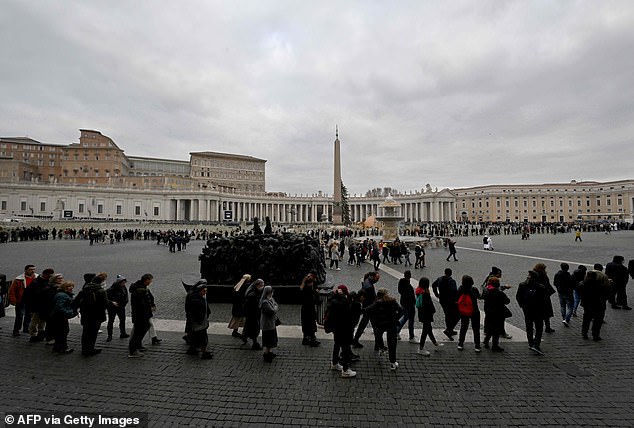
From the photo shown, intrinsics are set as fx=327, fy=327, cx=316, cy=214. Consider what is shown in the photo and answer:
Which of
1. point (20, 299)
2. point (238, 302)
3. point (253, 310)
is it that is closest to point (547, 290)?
point (253, 310)

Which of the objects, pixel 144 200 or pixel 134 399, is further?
pixel 144 200

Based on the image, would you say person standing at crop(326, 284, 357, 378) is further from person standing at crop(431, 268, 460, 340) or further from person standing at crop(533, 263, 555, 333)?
person standing at crop(533, 263, 555, 333)

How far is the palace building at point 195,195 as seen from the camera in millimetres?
61812

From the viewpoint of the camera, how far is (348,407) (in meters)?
4.24

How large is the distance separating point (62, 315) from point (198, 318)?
2.52m

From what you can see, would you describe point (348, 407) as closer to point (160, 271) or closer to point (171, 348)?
point (171, 348)

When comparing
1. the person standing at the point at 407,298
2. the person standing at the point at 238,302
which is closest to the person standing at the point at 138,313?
A: the person standing at the point at 238,302

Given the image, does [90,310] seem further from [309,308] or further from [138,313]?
[309,308]

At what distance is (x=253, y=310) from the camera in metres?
6.23

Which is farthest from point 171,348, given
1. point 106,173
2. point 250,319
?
point 106,173

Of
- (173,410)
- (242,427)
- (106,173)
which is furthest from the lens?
(106,173)

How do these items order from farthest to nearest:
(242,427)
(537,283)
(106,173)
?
(106,173), (537,283), (242,427)

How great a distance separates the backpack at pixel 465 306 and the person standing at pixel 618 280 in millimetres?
5289

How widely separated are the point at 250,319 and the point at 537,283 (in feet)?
17.6
